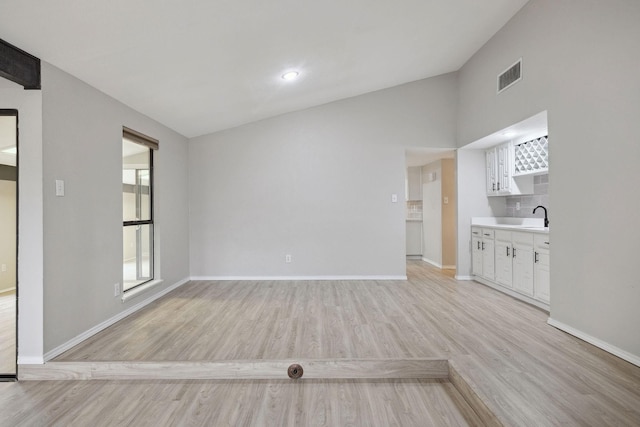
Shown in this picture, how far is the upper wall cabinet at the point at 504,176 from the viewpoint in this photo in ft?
14.1

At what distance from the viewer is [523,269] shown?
12.2 ft

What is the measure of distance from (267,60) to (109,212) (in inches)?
84.3

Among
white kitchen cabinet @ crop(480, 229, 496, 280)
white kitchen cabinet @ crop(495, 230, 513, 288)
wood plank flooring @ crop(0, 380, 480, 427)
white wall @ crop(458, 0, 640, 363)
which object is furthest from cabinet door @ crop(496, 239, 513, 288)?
wood plank flooring @ crop(0, 380, 480, 427)

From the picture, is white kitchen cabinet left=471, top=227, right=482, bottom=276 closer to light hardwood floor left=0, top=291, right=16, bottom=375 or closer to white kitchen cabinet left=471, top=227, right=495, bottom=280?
white kitchen cabinet left=471, top=227, right=495, bottom=280

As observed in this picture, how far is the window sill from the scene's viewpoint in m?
3.38

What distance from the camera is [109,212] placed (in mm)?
3080

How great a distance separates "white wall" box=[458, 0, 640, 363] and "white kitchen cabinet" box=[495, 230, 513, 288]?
40.2 inches

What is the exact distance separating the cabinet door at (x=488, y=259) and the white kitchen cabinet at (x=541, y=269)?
0.82m

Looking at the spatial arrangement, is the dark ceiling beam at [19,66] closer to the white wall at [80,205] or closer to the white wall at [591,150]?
the white wall at [80,205]

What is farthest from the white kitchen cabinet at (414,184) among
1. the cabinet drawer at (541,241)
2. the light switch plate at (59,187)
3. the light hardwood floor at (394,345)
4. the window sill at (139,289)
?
the light switch plate at (59,187)

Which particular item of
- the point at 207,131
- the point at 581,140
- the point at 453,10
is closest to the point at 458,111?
the point at 453,10

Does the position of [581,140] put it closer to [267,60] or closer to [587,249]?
[587,249]

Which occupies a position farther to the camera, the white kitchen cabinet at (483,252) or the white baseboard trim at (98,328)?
the white kitchen cabinet at (483,252)

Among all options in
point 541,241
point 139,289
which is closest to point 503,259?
point 541,241
